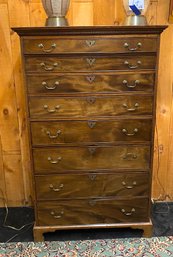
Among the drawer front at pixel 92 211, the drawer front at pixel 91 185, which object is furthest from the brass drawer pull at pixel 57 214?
the drawer front at pixel 91 185

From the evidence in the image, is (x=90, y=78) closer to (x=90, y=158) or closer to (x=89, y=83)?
(x=89, y=83)

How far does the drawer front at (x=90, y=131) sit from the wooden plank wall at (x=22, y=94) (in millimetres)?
503

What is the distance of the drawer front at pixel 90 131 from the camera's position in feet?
5.58

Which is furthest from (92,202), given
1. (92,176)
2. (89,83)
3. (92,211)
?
(89,83)

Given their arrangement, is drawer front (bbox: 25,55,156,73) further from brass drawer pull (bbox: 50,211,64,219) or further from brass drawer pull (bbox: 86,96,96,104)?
brass drawer pull (bbox: 50,211,64,219)

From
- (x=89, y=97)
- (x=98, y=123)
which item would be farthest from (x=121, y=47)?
(x=98, y=123)

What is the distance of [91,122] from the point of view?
170cm

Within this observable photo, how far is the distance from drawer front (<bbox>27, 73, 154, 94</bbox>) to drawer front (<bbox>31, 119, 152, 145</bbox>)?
7.8 inches

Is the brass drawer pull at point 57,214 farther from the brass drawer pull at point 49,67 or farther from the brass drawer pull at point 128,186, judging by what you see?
the brass drawer pull at point 49,67

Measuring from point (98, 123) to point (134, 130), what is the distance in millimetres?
231

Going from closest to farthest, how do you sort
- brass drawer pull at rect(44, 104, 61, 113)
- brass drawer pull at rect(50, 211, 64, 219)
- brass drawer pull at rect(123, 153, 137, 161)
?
brass drawer pull at rect(44, 104, 61, 113)
brass drawer pull at rect(123, 153, 137, 161)
brass drawer pull at rect(50, 211, 64, 219)

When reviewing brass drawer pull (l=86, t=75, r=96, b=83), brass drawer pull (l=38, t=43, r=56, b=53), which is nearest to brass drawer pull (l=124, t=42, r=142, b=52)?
brass drawer pull (l=86, t=75, r=96, b=83)

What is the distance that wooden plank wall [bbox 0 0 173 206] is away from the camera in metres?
1.94

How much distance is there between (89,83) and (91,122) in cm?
24
